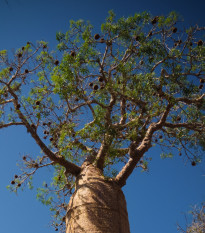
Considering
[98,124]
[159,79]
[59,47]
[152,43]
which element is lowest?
[98,124]

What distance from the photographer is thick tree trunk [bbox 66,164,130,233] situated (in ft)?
11.7

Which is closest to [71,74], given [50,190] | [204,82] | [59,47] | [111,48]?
[59,47]

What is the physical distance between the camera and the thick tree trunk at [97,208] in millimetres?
3553

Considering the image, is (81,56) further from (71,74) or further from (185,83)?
(185,83)

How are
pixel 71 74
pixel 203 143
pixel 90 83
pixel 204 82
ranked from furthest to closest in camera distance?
pixel 203 143 < pixel 90 83 < pixel 204 82 < pixel 71 74

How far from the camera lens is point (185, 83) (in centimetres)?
432

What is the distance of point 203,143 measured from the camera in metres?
5.85

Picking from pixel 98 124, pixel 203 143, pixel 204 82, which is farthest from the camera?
pixel 203 143

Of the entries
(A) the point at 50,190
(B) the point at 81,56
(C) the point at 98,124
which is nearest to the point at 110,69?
(B) the point at 81,56

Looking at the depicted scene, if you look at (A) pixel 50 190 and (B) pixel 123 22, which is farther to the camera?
(A) pixel 50 190

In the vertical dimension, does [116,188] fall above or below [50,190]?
below

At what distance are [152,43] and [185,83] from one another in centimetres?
87

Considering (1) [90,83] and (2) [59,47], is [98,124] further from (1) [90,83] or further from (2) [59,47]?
(2) [59,47]

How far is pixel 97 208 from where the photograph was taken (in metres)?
3.72
